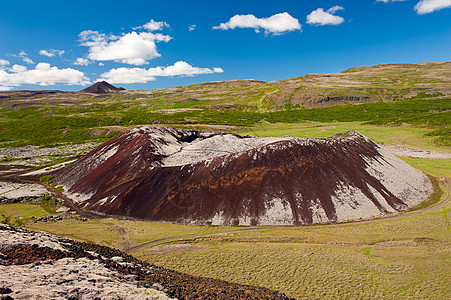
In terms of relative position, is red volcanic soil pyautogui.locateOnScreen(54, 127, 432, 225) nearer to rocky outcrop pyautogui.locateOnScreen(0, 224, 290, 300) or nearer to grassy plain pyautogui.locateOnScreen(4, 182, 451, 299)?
grassy plain pyautogui.locateOnScreen(4, 182, 451, 299)

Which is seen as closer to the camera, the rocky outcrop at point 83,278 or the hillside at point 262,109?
the rocky outcrop at point 83,278

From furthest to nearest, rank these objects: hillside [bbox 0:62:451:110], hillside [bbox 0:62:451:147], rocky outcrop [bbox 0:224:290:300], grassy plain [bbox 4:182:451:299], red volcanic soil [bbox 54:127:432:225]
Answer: hillside [bbox 0:62:451:110], hillside [bbox 0:62:451:147], red volcanic soil [bbox 54:127:432:225], grassy plain [bbox 4:182:451:299], rocky outcrop [bbox 0:224:290:300]

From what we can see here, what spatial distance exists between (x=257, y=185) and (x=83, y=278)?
16.7 meters

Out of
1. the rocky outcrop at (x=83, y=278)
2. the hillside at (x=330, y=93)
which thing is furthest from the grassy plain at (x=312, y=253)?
the hillside at (x=330, y=93)

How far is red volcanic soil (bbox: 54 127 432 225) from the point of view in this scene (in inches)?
871

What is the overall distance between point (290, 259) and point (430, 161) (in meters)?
40.5

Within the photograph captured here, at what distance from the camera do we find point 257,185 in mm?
23625

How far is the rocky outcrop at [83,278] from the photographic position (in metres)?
8.45

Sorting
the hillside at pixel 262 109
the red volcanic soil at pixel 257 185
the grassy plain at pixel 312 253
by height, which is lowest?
the grassy plain at pixel 312 253

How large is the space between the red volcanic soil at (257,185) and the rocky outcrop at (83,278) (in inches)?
371


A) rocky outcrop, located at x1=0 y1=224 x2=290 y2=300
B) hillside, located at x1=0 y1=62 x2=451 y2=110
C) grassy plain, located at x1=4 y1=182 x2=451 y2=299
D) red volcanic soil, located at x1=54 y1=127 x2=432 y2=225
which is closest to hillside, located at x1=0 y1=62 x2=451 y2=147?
hillside, located at x1=0 y1=62 x2=451 y2=110

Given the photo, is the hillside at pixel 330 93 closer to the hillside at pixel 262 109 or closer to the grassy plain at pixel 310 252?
the hillside at pixel 262 109

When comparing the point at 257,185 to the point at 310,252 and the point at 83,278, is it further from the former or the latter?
the point at 83,278

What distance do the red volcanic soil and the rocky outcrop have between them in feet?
30.9
